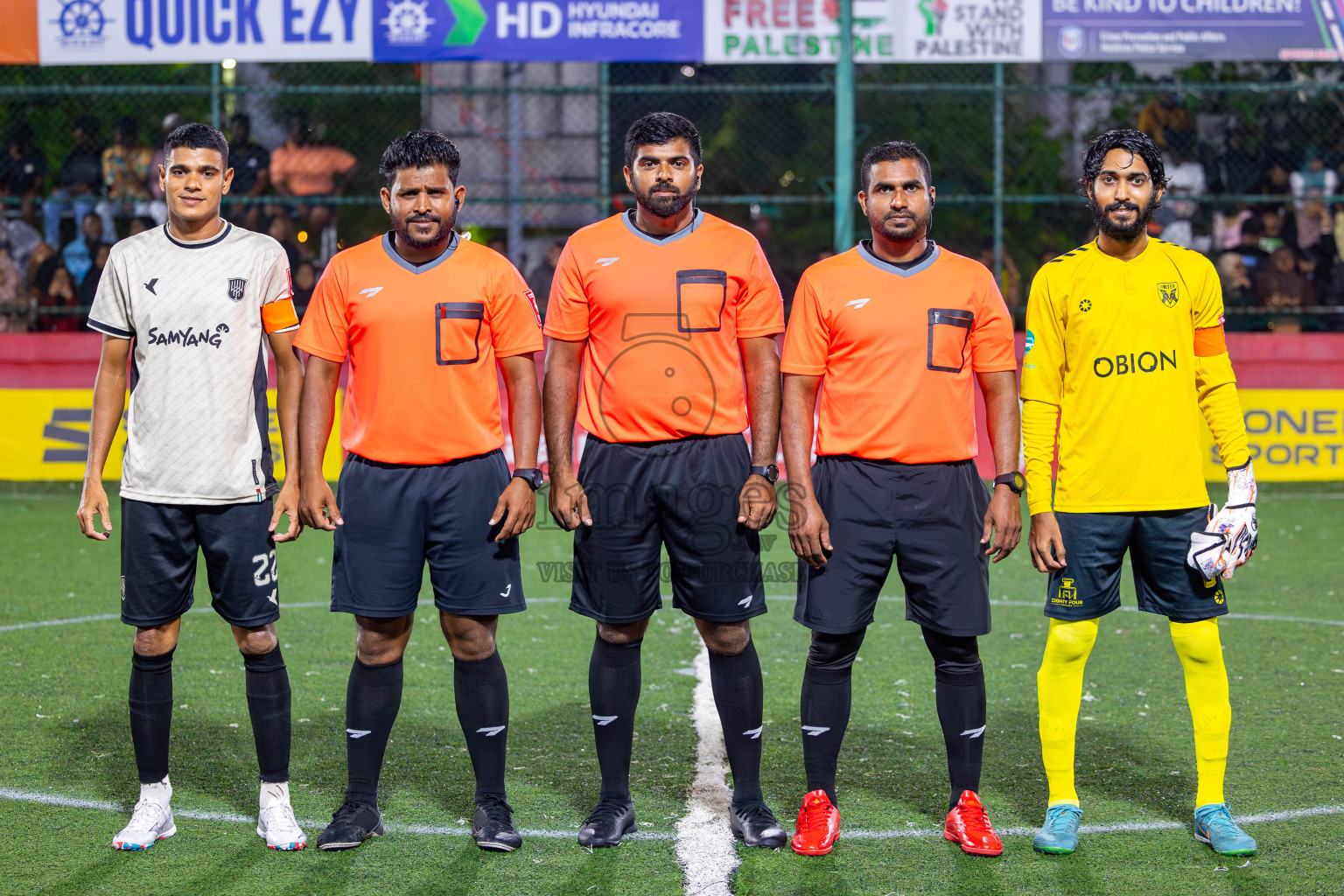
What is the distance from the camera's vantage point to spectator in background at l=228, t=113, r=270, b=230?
13.0m

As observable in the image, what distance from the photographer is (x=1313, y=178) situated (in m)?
13.6

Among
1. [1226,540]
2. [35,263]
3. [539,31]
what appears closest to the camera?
[1226,540]

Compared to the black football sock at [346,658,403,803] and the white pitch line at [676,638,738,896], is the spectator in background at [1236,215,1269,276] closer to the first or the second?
the white pitch line at [676,638,738,896]

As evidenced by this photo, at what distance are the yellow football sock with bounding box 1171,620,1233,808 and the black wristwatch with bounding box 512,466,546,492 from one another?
1943 mm

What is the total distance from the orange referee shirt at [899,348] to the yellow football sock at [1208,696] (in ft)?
2.84

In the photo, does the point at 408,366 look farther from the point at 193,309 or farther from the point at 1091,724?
the point at 1091,724

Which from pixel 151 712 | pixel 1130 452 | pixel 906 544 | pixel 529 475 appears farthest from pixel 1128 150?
pixel 151 712

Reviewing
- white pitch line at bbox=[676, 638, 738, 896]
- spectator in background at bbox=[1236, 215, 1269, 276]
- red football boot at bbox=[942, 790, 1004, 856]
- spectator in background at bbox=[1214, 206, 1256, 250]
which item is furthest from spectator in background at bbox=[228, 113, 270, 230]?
red football boot at bbox=[942, 790, 1004, 856]

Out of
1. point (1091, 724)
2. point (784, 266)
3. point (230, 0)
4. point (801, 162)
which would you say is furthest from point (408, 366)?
point (801, 162)

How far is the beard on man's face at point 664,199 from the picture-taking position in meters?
4.15

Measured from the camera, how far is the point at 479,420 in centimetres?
420

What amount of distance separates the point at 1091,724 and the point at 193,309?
3.65m

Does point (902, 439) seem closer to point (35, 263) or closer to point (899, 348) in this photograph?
point (899, 348)

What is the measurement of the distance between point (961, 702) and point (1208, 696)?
738 millimetres
